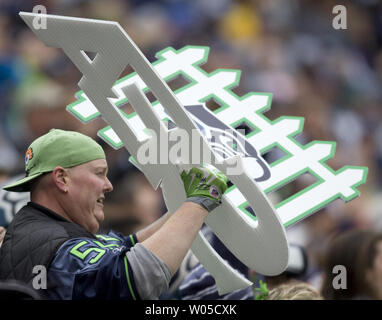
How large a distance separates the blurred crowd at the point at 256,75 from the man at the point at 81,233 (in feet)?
2.77

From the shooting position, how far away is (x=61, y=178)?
5.99ft

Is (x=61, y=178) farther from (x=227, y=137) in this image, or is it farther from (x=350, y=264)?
(x=350, y=264)

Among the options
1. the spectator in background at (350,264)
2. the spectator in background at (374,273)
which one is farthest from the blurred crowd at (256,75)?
the spectator in background at (374,273)

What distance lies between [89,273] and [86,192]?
356 millimetres

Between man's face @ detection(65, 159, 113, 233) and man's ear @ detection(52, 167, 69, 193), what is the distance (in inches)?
0.4

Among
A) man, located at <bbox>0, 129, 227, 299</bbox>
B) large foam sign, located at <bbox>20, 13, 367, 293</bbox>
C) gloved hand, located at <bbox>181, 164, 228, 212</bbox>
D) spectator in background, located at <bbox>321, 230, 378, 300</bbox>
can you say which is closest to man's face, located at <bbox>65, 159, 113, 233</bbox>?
man, located at <bbox>0, 129, 227, 299</bbox>

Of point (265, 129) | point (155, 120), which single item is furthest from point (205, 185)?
point (265, 129)

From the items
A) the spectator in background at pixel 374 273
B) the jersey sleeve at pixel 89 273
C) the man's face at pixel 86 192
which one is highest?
the man's face at pixel 86 192

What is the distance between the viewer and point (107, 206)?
2744 mm

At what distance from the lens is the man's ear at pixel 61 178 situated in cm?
181

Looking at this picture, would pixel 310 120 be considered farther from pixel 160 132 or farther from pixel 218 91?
pixel 160 132

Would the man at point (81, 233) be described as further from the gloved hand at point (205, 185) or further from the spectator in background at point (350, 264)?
the spectator in background at point (350, 264)

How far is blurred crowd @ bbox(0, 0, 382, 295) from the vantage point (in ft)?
8.95

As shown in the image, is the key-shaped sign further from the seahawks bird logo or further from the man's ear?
the seahawks bird logo
